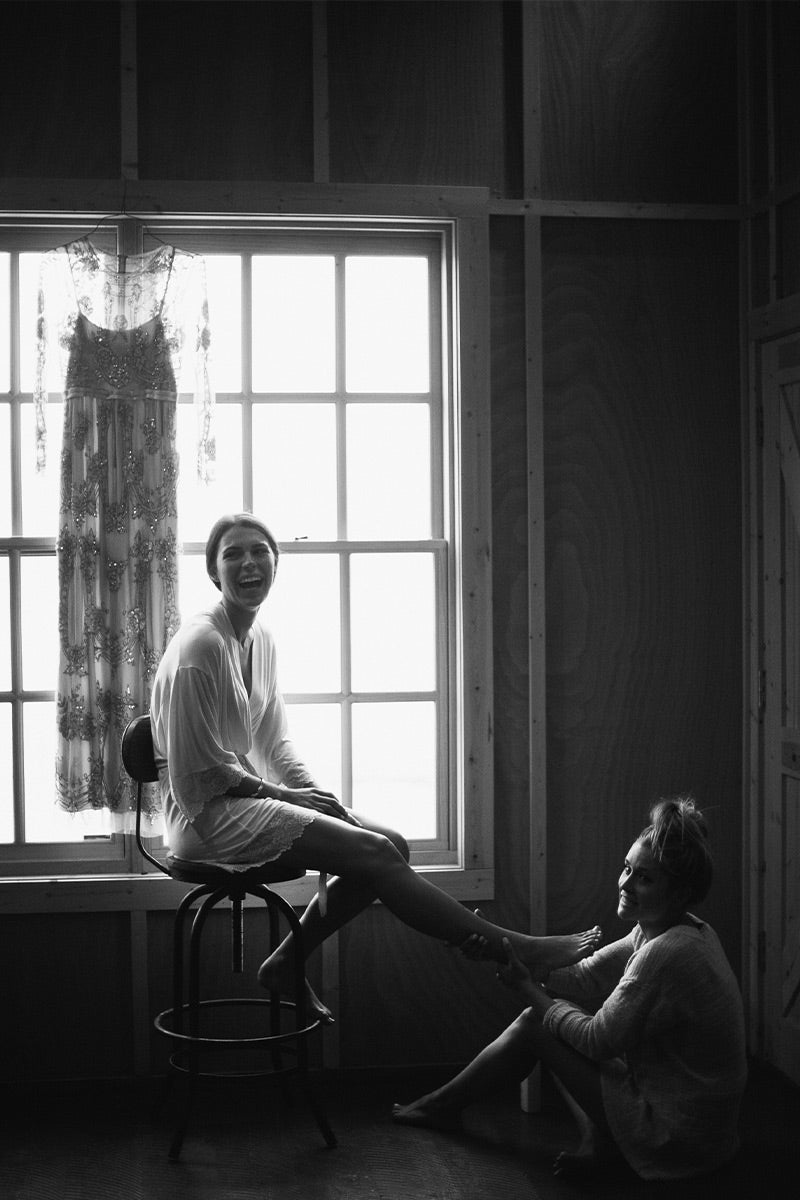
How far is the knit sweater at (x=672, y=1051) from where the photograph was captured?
265 cm

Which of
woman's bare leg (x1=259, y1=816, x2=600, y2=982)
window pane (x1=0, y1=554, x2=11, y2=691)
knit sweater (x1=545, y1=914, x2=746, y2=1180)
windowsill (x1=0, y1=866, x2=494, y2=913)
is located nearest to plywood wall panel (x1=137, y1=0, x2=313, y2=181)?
window pane (x1=0, y1=554, x2=11, y2=691)

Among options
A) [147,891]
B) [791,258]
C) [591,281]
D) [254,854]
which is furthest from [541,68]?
[147,891]

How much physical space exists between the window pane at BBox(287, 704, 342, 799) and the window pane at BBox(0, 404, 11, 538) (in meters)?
1.03

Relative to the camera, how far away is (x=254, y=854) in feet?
10.3

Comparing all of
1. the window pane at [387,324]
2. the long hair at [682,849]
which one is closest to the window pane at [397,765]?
the window pane at [387,324]

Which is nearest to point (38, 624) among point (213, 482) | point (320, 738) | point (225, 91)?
point (213, 482)

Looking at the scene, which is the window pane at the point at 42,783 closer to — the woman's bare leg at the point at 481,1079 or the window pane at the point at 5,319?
the window pane at the point at 5,319

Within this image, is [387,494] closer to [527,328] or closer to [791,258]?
[527,328]

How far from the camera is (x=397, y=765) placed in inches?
156

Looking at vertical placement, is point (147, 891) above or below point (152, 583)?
below

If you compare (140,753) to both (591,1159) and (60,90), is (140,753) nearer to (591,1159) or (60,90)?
(591,1159)

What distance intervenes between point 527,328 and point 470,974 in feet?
6.53

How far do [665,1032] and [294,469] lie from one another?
2022mm

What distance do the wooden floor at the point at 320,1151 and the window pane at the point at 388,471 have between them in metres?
1.67
